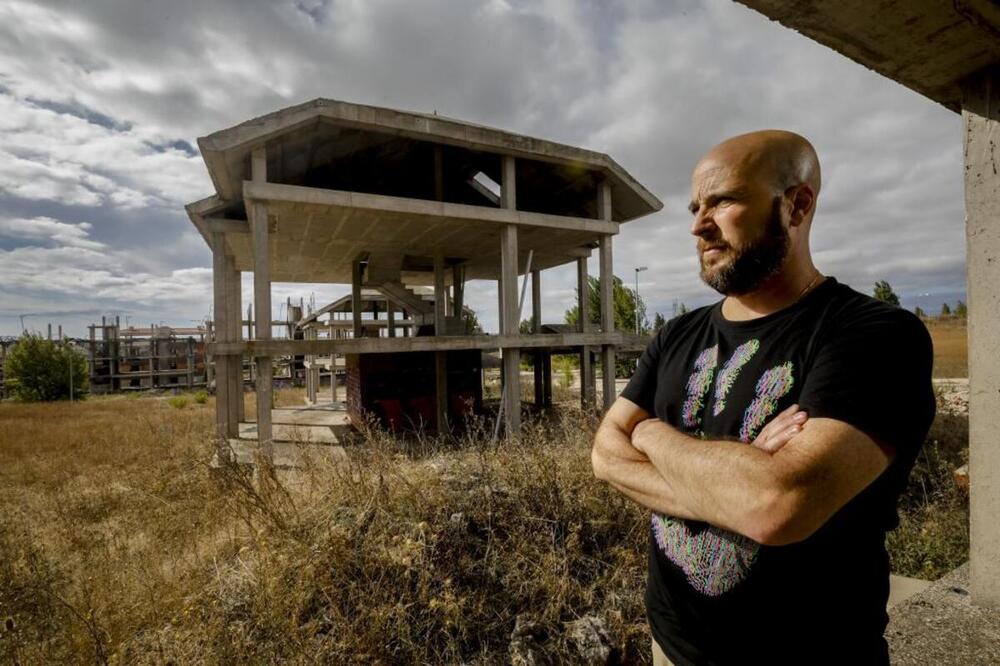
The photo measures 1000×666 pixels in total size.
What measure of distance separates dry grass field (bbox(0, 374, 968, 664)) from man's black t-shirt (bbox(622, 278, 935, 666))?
269cm

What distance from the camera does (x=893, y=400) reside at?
1320 mm

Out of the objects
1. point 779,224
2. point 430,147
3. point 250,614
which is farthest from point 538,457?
point 430,147

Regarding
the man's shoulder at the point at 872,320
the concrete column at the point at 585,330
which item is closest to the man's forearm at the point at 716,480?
the man's shoulder at the point at 872,320

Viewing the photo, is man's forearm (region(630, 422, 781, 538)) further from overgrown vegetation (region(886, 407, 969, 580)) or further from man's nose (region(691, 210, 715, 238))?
overgrown vegetation (region(886, 407, 969, 580))

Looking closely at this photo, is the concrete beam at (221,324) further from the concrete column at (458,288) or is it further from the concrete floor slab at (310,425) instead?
the concrete column at (458,288)

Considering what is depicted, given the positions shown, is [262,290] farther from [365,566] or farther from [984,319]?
[984,319]

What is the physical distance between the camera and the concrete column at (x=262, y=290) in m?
9.37

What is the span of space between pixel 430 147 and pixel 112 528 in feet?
34.0

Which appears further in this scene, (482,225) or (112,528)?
(482,225)

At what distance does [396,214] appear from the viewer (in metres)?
11.1

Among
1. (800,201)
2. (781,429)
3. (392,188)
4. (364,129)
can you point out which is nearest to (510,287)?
(392,188)

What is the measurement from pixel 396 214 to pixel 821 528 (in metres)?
10.7

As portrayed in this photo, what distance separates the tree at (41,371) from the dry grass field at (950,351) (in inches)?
1660

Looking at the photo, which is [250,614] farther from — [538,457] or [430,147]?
[430,147]
